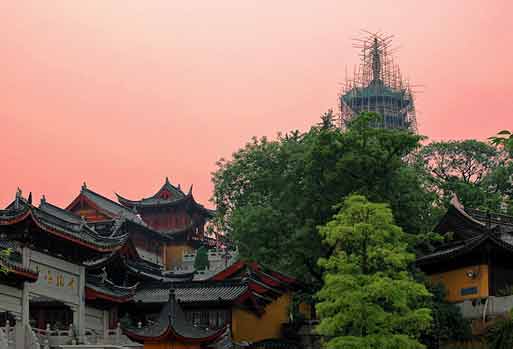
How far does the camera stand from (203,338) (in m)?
35.5

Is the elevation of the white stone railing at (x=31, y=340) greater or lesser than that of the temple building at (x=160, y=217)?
lesser

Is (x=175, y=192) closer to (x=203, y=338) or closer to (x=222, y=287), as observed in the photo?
(x=222, y=287)

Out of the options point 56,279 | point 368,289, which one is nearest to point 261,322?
point 56,279

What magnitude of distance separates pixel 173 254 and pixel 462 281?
44.6m

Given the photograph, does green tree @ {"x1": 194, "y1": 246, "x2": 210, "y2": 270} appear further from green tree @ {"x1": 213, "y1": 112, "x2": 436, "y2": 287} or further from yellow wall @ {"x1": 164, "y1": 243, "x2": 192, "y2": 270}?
green tree @ {"x1": 213, "y1": 112, "x2": 436, "y2": 287}

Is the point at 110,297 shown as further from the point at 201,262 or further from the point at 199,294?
the point at 201,262

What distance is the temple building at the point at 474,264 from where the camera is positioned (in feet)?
121

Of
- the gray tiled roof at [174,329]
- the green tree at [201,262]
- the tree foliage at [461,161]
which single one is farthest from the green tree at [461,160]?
the gray tiled roof at [174,329]

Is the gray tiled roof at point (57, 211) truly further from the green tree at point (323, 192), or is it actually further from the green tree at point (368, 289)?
the green tree at point (368, 289)

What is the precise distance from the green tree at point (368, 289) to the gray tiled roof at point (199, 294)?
11.3 metres

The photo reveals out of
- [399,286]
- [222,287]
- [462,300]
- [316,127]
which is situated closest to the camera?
[399,286]

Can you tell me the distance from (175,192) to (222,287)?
40.7m

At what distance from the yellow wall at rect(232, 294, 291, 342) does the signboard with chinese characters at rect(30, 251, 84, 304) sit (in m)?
7.75

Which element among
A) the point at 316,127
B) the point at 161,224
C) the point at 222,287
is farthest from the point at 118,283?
the point at 161,224
